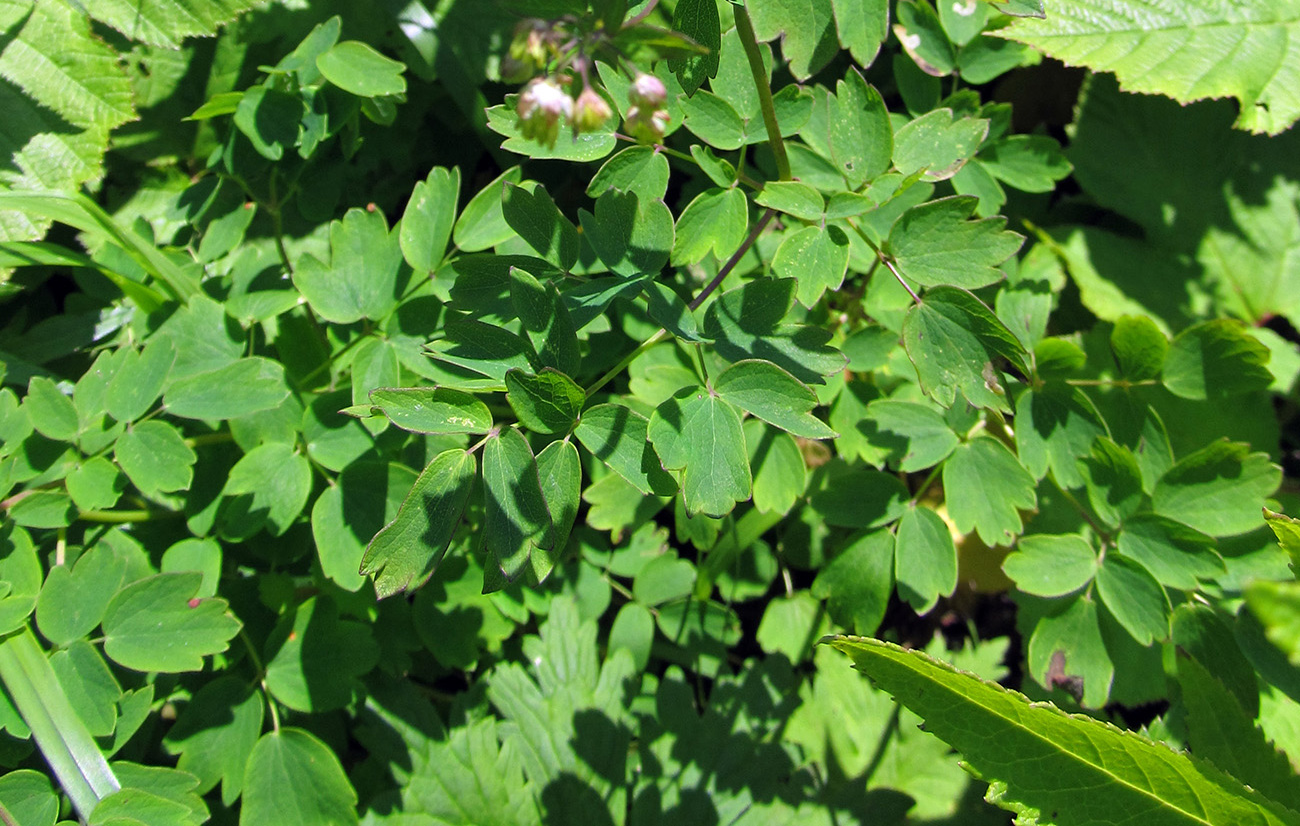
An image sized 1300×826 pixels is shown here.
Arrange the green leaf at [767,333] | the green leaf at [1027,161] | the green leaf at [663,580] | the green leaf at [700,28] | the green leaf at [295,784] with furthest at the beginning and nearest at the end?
the green leaf at [663,580] < the green leaf at [1027,161] < the green leaf at [295,784] < the green leaf at [767,333] < the green leaf at [700,28]

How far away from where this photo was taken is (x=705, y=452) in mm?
1354

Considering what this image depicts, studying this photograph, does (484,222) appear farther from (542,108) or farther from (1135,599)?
(1135,599)

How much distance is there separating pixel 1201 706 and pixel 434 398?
1.69 metres

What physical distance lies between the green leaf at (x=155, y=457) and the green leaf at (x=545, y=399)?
0.71 metres

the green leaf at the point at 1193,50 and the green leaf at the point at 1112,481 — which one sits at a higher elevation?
the green leaf at the point at 1193,50

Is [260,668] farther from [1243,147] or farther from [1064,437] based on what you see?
[1243,147]

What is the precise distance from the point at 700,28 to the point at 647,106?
0.95ft

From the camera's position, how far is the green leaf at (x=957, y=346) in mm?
1489

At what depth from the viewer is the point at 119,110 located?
2055mm

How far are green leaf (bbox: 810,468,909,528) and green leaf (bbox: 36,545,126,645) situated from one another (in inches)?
54.9

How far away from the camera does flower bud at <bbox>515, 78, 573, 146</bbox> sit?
1015 millimetres

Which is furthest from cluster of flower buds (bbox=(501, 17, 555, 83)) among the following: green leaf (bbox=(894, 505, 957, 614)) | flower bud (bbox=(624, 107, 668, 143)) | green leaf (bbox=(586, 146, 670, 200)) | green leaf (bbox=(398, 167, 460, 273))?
green leaf (bbox=(894, 505, 957, 614))

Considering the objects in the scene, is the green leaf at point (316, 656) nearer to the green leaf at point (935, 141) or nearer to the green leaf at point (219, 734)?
the green leaf at point (219, 734)

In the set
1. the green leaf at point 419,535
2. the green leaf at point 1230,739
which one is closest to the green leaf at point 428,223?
the green leaf at point 419,535
